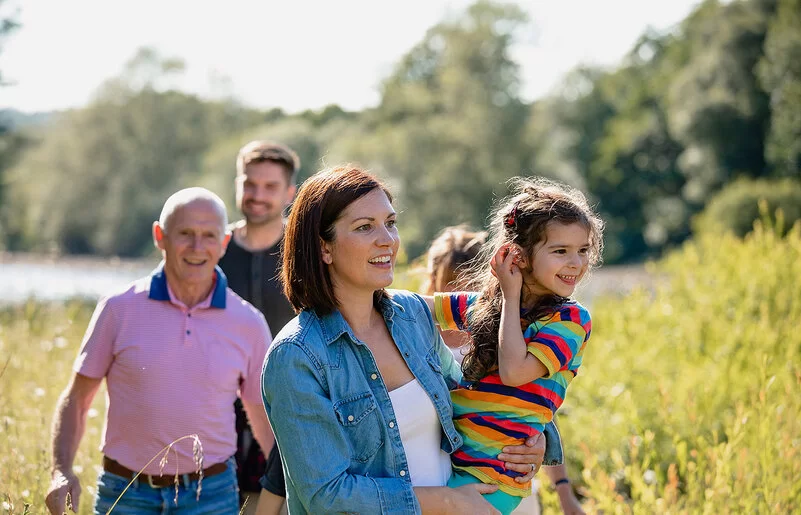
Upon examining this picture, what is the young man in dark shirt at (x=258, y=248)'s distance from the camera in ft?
13.8

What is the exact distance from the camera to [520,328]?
8.86ft

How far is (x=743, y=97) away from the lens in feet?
123

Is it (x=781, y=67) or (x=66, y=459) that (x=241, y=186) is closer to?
(x=66, y=459)

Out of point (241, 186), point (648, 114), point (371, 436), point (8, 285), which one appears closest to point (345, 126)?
point (648, 114)

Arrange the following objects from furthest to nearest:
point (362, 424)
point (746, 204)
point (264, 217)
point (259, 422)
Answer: point (746, 204) → point (264, 217) → point (259, 422) → point (362, 424)

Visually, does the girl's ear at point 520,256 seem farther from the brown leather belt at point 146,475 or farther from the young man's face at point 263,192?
the young man's face at point 263,192

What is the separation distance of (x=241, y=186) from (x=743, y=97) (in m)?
36.5

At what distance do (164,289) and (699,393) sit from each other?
15.0 ft

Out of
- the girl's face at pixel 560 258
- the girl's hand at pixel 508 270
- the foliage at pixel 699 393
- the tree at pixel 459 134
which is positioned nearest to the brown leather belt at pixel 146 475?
the girl's hand at pixel 508 270

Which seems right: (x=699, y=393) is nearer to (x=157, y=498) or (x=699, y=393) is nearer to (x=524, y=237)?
(x=524, y=237)

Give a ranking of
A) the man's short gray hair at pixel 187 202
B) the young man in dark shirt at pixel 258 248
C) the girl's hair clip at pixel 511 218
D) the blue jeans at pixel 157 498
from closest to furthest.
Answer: the girl's hair clip at pixel 511 218 → the blue jeans at pixel 157 498 → the man's short gray hair at pixel 187 202 → the young man in dark shirt at pixel 258 248

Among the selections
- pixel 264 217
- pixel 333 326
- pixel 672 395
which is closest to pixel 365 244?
pixel 333 326

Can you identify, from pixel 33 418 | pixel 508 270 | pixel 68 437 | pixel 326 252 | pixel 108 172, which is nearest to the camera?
pixel 326 252

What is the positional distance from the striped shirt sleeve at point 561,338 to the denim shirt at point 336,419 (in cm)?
33
